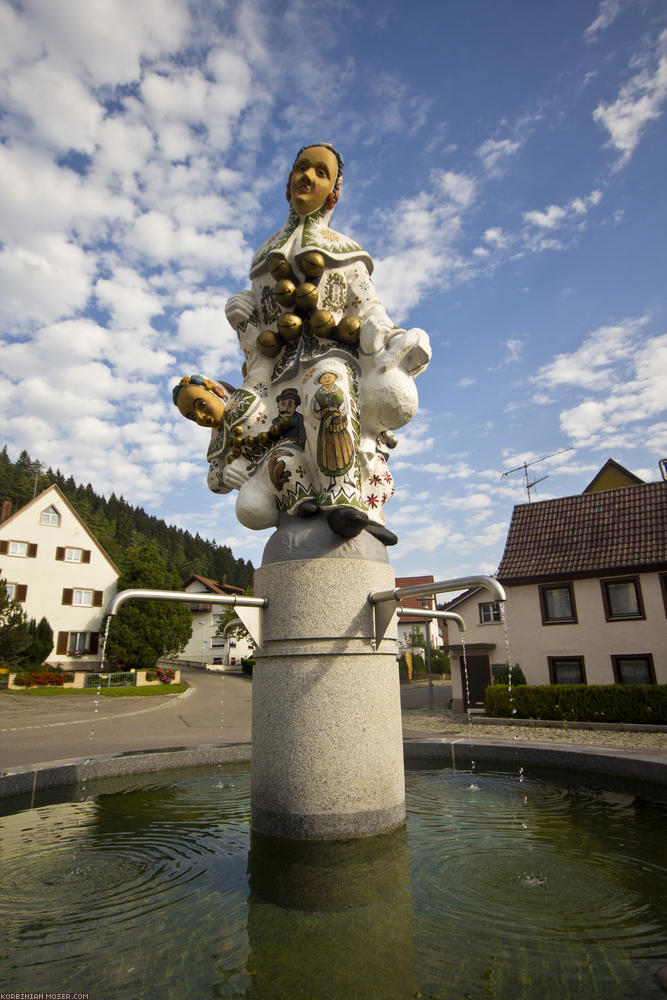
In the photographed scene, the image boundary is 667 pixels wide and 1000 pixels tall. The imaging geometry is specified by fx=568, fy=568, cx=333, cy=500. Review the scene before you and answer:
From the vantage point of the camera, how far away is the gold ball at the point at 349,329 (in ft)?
18.5

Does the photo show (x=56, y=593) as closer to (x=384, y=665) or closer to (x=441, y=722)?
(x=441, y=722)

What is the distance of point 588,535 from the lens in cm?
2034

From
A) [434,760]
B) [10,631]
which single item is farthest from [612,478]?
[10,631]

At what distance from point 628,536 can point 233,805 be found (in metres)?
17.8

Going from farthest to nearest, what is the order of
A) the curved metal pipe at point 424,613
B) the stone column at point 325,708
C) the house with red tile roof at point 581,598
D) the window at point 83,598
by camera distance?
the window at point 83,598
the house with red tile roof at point 581,598
the curved metal pipe at point 424,613
the stone column at point 325,708

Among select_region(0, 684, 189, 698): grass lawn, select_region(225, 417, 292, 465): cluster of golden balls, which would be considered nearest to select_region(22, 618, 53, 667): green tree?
select_region(0, 684, 189, 698): grass lawn

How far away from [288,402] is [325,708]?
9.83ft

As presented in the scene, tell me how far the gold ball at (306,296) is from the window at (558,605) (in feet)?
55.4

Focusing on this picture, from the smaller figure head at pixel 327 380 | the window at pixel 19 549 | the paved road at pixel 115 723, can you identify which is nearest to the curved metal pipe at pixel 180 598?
the paved road at pixel 115 723

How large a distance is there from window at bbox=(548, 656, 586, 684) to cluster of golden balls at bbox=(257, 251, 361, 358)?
1693cm

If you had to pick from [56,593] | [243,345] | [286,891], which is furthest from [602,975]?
[56,593]

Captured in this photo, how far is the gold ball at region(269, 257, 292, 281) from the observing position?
580 cm

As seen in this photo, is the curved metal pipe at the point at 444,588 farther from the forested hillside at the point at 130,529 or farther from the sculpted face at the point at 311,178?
the forested hillside at the point at 130,529

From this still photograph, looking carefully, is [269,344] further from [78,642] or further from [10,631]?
[78,642]
